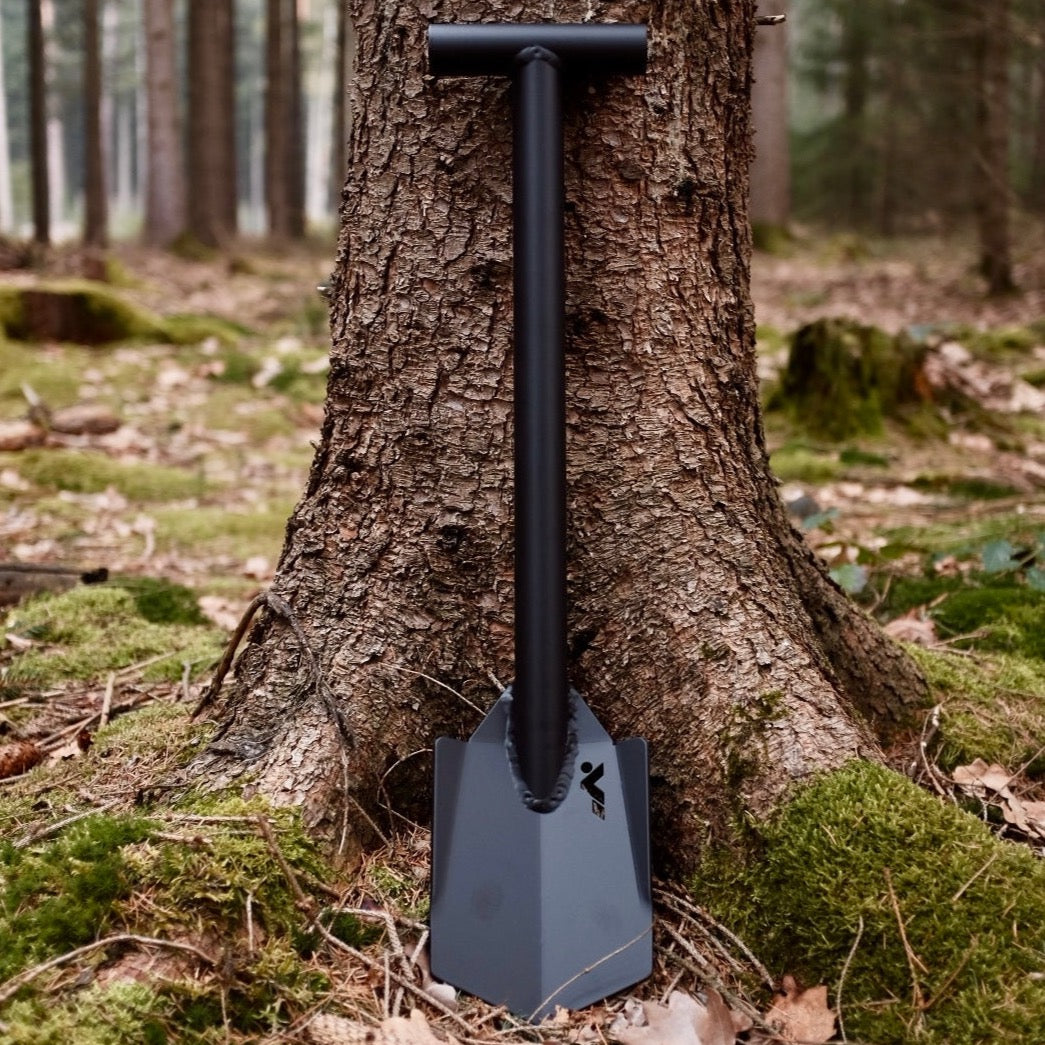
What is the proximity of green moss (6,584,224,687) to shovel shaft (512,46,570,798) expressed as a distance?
129cm

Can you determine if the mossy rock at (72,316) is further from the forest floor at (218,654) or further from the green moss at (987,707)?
the green moss at (987,707)

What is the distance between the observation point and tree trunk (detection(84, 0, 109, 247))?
15.3 metres

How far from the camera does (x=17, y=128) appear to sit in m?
51.9

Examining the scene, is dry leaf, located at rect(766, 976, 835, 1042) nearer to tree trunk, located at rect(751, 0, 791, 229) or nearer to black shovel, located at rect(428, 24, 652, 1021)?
black shovel, located at rect(428, 24, 652, 1021)

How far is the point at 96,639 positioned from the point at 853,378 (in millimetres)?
4686

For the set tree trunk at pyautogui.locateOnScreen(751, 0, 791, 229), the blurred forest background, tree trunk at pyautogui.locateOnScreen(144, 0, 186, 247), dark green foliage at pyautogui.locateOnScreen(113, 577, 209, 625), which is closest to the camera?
dark green foliage at pyautogui.locateOnScreen(113, 577, 209, 625)

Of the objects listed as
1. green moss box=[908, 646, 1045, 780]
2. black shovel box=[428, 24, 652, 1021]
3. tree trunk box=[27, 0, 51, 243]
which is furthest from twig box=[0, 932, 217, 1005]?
tree trunk box=[27, 0, 51, 243]

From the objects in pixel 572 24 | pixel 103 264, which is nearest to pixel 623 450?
pixel 572 24

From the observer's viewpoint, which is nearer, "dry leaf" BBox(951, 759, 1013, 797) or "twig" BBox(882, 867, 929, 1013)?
"twig" BBox(882, 867, 929, 1013)

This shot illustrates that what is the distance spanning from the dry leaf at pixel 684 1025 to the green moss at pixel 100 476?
3965 mm

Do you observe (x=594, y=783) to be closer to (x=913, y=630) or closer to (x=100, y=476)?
(x=913, y=630)

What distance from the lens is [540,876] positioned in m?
1.83

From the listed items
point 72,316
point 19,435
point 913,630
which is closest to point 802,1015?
point 913,630

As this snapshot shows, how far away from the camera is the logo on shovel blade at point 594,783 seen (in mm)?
1924
